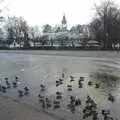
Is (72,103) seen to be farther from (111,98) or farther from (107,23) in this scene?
(107,23)

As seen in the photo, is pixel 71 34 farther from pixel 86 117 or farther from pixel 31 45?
pixel 86 117

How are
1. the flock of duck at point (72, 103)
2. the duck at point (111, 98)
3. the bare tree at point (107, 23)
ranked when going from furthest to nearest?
the bare tree at point (107, 23) → the duck at point (111, 98) → the flock of duck at point (72, 103)

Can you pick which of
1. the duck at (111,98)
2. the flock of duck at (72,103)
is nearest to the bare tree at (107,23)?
the flock of duck at (72,103)

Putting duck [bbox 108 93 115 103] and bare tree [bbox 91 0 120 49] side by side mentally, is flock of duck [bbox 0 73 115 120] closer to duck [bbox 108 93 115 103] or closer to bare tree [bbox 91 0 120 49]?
duck [bbox 108 93 115 103]

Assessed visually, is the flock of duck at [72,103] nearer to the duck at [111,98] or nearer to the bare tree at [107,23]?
the duck at [111,98]

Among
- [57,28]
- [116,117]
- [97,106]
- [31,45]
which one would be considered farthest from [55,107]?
[57,28]

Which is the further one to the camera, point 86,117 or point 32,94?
point 32,94

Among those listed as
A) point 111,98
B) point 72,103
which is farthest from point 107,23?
point 72,103

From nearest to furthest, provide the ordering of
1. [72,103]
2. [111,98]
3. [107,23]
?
[72,103] < [111,98] < [107,23]

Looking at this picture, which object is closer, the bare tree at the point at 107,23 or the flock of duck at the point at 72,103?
the flock of duck at the point at 72,103

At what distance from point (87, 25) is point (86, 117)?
80.7 m

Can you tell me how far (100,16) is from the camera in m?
80.0

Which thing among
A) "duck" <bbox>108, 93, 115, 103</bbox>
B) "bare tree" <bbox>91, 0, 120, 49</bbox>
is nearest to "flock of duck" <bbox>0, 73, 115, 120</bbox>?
"duck" <bbox>108, 93, 115, 103</bbox>

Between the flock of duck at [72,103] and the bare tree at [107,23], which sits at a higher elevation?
the bare tree at [107,23]
